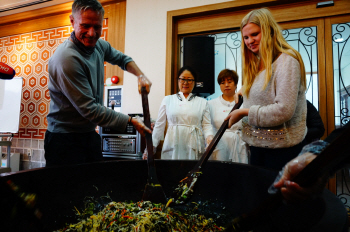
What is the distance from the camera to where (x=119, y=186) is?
916 mm

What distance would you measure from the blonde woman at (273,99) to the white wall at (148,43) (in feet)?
Result: 6.44

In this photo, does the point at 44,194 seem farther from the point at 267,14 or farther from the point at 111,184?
the point at 267,14

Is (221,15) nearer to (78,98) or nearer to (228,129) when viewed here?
(228,129)

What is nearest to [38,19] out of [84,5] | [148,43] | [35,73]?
[35,73]

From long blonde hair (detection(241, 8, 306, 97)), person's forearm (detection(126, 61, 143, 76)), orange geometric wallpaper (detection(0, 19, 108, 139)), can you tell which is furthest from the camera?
orange geometric wallpaper (detection(0, 19, 108, 139))

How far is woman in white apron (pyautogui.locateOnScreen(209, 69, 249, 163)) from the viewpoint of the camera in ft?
7.32

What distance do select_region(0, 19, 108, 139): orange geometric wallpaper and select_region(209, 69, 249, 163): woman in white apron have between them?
286cm

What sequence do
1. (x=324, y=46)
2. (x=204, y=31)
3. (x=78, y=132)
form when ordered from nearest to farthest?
(x=78, y=132) < (x=324, y=46) < (x=204, y=31)

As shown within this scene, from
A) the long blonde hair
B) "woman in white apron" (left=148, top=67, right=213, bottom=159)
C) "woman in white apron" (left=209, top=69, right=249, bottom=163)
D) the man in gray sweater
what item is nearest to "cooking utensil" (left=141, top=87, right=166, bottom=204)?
the man in gray sweater

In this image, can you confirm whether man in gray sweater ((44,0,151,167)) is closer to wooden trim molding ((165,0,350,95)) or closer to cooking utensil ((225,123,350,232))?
cooking utensil ((225,123,350,232))

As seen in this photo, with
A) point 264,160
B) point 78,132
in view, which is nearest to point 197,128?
point 264,160

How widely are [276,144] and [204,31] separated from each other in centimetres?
234

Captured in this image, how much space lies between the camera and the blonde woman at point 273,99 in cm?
94

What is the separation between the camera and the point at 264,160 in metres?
1.09
